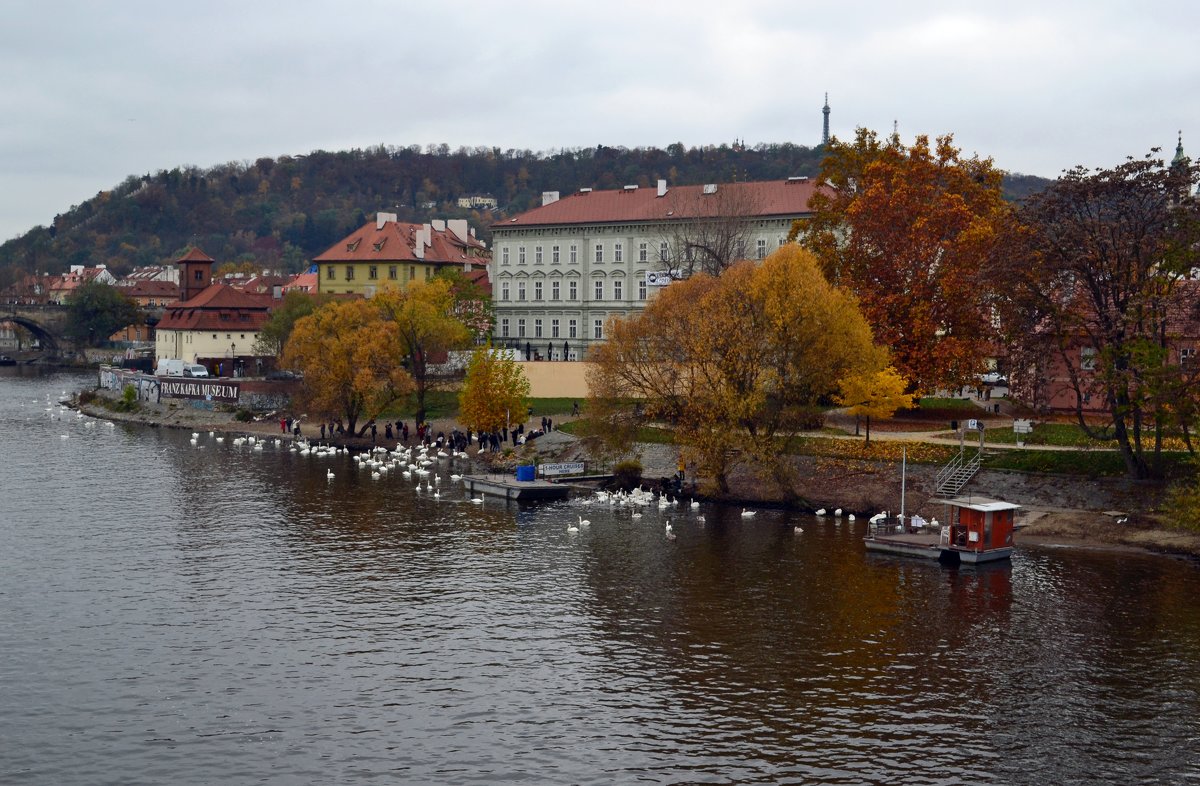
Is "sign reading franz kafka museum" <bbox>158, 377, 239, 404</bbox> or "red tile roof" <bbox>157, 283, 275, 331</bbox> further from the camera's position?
"red tile roof" <bbox>157, 283, 275, 331</bbox>

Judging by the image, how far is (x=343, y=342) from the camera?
95.6 metres

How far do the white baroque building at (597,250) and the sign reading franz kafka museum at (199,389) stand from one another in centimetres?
2737

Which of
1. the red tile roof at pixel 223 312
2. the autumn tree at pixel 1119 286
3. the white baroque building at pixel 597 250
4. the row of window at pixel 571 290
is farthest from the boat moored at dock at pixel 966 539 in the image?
the red tile roof at pixel 223 312

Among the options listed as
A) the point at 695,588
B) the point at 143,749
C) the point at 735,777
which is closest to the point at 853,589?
the point at 695,588

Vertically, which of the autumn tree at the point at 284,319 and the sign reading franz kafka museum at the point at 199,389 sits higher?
the autumn tree at the point at 284,319

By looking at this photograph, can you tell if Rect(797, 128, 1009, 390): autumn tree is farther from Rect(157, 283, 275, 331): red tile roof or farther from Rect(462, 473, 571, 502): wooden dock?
Rect(157, 283, 275, 331): red tile roof

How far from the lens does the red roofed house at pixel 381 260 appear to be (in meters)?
144

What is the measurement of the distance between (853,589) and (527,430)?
45.9 metres

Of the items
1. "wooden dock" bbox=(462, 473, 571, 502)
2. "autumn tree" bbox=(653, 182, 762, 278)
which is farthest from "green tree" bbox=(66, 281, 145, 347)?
"wooden dock" bbox=(462, 473, 571, 502)

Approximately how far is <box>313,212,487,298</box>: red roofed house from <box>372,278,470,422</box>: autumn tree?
3943 centimetres

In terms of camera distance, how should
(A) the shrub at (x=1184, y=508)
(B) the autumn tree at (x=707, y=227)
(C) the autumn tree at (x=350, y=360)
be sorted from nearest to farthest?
(A) the shrub at (x=1184, y=508)
(C) the autumn tree at (x=350, y=360)
(B) the autumn tree at (x=707, y=227)

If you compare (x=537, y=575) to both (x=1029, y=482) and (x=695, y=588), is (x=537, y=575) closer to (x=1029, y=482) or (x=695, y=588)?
(x=695, y=588)

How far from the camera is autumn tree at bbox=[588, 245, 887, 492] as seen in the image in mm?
68000

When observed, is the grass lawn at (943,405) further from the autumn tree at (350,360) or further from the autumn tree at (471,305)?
the autumn tree at (471,305)
